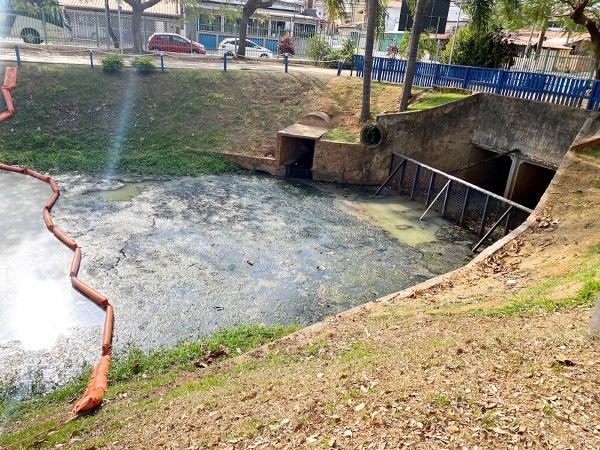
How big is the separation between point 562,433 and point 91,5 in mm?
43164

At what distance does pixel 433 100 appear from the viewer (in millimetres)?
18609

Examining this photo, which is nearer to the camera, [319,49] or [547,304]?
[547,304]

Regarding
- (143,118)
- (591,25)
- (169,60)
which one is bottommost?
(143,118)

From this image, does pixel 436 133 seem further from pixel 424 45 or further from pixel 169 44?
pixel 169 44

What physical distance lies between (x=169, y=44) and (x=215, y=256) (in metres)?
23.0

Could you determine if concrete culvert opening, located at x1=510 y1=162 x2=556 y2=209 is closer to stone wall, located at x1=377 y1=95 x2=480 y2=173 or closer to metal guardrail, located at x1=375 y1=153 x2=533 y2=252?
metal guardrail, located at x1=375 y1=153 x2=533 y2=252

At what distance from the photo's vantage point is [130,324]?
357 inches

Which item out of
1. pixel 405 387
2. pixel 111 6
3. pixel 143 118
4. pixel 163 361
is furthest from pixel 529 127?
pixel 111 6

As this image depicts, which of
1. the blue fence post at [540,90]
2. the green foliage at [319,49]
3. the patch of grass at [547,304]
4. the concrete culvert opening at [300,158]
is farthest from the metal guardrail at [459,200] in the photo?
the green foliage at [319,49]

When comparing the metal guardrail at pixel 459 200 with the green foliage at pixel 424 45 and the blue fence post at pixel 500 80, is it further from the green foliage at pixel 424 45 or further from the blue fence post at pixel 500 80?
the green foliage at pixel 424 45

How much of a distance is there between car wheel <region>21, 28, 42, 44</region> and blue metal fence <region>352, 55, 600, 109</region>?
19805 millimetres

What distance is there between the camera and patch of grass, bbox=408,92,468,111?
18109 millimetres

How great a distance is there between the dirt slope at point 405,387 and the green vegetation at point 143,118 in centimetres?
1248

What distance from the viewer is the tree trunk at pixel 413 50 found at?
688 inches
